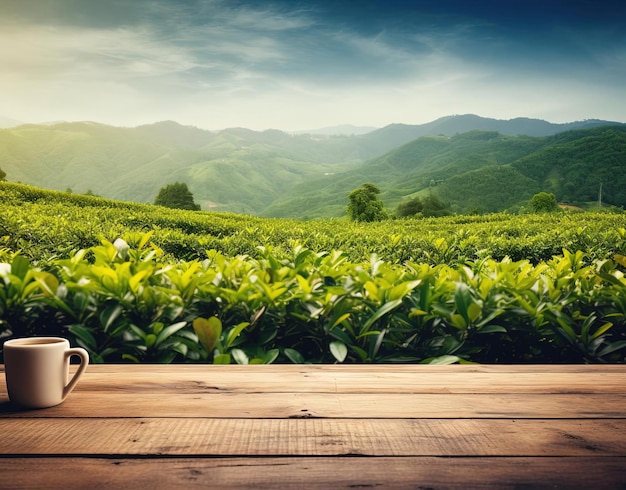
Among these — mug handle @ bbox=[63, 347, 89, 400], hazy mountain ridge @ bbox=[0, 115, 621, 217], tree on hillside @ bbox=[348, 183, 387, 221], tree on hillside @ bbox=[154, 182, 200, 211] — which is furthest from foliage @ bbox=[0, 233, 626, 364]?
hazy mountain ridge @ bbox=[0, 115, 621, 217]

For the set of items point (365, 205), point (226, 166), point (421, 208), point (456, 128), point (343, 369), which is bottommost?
point (421, 208)

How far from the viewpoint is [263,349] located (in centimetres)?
151

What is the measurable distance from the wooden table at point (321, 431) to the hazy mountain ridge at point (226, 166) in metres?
75.1

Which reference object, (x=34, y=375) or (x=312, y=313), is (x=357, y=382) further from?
(x=34, y=375)

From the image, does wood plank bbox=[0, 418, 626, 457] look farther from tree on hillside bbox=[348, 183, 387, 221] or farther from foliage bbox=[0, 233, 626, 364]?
tree on hillside bbox=[348, 183, 387, 221]

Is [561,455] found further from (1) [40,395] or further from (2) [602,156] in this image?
(2) [602,156]

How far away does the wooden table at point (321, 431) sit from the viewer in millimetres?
686

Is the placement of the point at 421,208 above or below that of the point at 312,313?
below

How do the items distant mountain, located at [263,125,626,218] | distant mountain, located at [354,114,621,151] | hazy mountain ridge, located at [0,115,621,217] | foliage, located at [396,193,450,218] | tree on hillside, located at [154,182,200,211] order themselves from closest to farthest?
tree on hillside, located at [154,182,200,211] < foliage, located at [396,193,450,218] < distant mountain, located at [263,125,626,218] < hazy mountain ridge, located at [0,115,621,217] < distant mountain, located at [354,114,621,151]

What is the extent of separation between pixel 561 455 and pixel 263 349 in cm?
93

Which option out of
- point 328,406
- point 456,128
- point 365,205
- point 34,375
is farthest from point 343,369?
point 456,128

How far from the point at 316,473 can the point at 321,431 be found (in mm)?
142

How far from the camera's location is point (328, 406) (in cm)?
Result: 95

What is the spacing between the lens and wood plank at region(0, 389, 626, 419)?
91 centimetres
